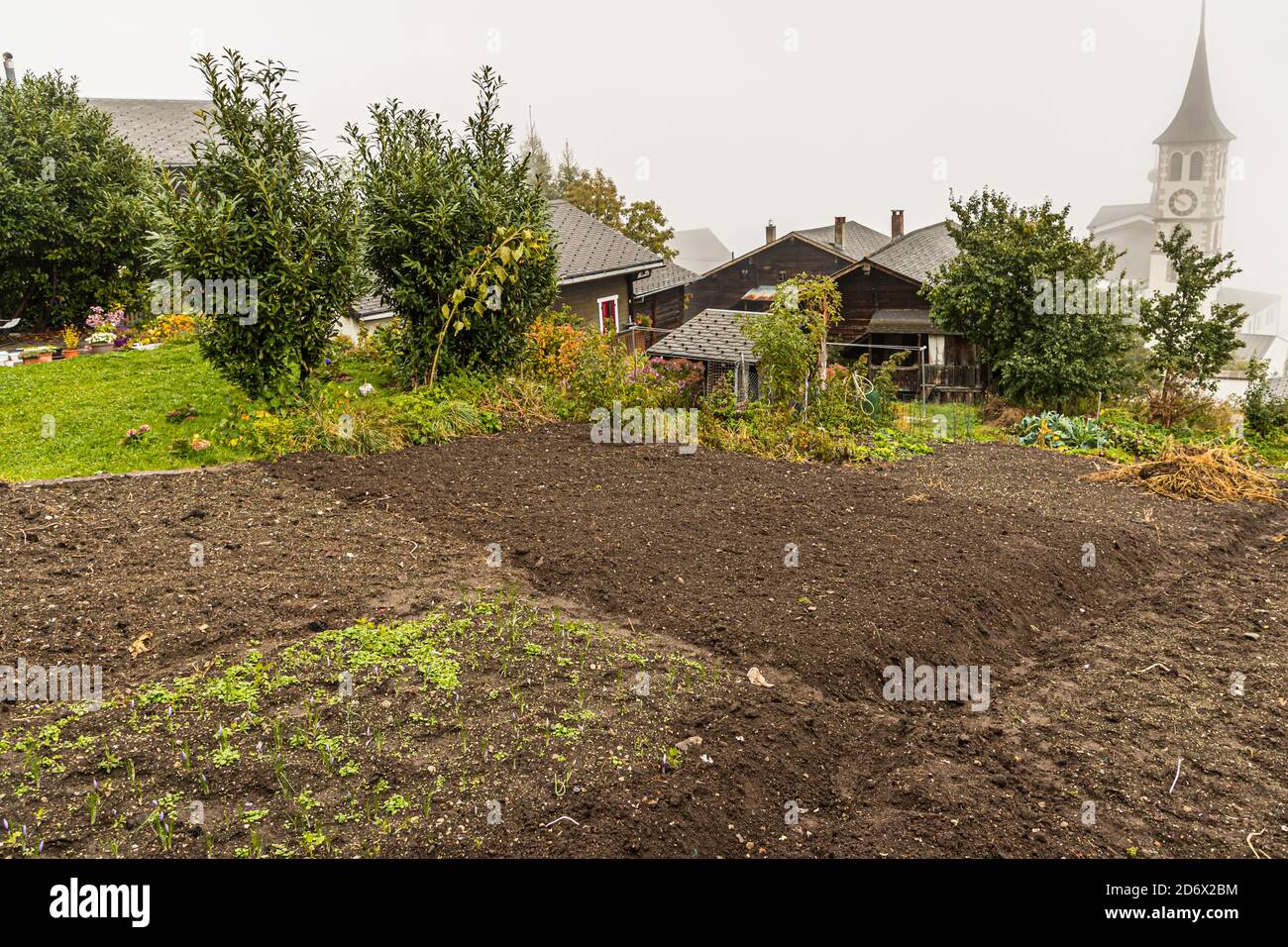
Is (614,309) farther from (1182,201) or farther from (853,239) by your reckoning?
(1182,201)

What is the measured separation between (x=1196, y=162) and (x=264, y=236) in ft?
272

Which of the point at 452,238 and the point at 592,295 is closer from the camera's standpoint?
the point at 452,238

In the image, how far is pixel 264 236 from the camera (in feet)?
34.1

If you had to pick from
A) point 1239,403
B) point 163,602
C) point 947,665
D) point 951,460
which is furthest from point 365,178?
point 1239,403

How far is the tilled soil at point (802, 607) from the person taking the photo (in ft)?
14.9

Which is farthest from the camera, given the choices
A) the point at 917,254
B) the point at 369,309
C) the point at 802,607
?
the point at 917,254

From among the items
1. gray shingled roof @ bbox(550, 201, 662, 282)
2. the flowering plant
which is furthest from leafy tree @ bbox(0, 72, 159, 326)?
gray shingled roof @ bbox(550, 201, 662, 282)

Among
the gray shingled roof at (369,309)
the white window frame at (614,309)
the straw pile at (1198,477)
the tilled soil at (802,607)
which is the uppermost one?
the white window frame at (614,309)

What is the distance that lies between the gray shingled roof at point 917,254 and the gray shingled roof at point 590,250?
7.49m

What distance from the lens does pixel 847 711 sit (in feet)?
18.1

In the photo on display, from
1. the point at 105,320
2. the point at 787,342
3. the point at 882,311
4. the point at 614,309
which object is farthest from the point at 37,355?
the point at 882,311

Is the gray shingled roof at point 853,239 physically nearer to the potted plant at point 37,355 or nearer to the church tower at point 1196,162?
the potted plant at point 37,355

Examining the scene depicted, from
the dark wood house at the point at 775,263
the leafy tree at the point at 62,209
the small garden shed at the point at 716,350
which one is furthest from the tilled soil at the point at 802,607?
the dark wood house at the point at 775,263

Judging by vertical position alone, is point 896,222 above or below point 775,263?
above
